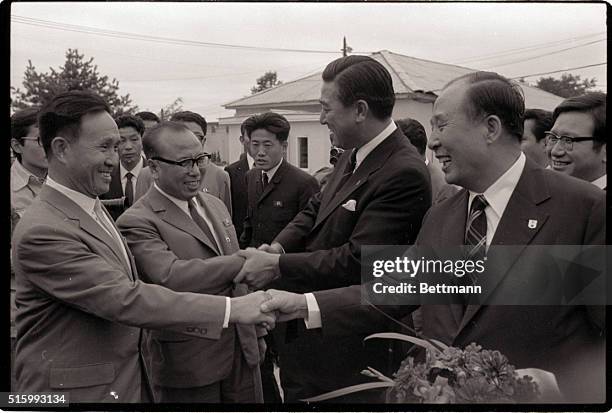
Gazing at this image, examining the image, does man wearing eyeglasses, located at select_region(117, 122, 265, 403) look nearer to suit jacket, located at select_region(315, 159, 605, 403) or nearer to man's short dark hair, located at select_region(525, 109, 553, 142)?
suit jacket, located at select_region(315, 159, 605, 403)

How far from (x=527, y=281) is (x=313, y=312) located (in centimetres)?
85

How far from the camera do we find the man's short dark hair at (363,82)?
8.75 ft

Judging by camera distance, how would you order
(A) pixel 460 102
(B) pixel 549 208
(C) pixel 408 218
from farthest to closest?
(C) pixel 408 218, (A) pixel 460 102, (B) pixel 549 208

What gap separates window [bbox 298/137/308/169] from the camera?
2941mm

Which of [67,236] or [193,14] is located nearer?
[67,236]

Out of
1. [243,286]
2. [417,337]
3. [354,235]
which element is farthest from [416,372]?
[243,286]

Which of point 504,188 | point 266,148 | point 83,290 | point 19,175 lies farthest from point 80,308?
point 504,188

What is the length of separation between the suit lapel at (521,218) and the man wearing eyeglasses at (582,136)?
0.61m

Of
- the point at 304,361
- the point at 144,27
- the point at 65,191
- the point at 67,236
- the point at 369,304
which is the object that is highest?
the point at 144,27

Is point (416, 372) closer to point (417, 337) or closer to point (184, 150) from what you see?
point (417, 337)

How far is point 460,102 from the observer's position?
2428 mm

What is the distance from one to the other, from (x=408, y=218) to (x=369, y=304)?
398mm

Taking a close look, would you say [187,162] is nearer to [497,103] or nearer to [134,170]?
[134,170]

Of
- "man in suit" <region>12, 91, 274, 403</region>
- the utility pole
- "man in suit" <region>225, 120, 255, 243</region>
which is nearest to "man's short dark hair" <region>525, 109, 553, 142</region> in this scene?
the utility pole
